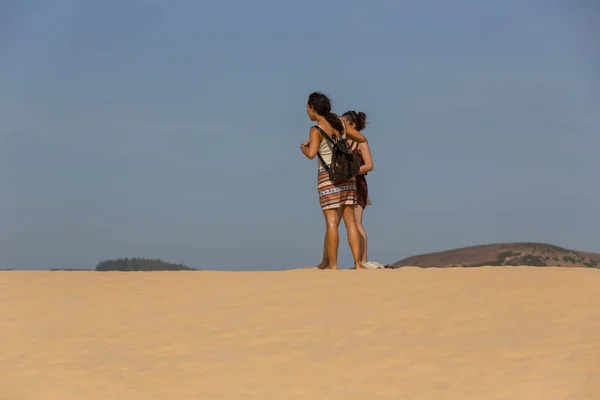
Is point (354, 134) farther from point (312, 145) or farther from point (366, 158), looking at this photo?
point (312, 145)

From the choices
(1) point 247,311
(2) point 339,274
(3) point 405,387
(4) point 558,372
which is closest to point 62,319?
(1) point 247,311

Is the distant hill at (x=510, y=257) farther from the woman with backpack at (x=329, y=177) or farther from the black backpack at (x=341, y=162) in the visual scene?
the black backpack at (x=341, y=162)

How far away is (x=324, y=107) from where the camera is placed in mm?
13023

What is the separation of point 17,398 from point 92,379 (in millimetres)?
696

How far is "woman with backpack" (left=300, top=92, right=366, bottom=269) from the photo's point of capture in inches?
512

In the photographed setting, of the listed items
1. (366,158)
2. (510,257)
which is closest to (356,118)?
(366,158)

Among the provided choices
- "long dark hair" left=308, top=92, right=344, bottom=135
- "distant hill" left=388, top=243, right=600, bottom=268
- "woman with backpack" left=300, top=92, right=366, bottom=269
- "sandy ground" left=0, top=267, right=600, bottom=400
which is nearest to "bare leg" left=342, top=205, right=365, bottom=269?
"woman with backpack" left=300, top=92, right=366, bottom=269

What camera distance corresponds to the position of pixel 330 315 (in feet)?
32.8

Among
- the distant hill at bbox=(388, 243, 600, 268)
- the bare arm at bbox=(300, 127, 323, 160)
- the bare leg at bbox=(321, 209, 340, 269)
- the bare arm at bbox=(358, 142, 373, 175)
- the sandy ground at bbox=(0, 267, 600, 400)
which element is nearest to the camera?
the sandy ground at bbox=(0, 267, 600, 400)

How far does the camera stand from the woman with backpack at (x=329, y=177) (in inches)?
512

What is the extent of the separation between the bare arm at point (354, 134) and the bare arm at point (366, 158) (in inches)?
9.1

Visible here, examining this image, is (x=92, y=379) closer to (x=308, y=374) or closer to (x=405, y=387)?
(x=308, y=374)

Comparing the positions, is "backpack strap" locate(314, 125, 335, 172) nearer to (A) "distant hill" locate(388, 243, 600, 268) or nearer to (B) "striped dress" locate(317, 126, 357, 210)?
(B) "striped dress" locate(317, 126, 357, 210)

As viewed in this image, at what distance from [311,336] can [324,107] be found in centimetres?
468
